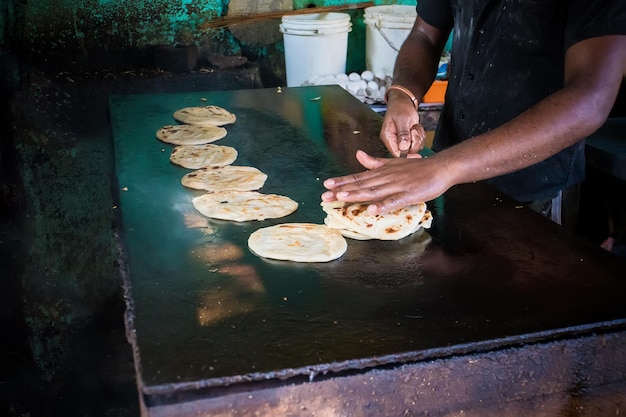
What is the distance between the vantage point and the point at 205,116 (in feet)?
10.4

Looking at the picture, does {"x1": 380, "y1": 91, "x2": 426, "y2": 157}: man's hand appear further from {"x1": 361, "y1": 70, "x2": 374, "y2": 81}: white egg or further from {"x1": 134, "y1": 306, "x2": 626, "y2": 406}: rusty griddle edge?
{"x1": 361, "y1": 70, "x2": 374, "y2": 81}: white egg

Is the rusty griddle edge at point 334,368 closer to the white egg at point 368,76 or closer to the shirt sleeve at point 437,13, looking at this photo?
the shirt sleeve at point 437,13

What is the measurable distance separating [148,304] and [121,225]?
0.61 m

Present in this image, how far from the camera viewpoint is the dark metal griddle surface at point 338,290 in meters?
1.39

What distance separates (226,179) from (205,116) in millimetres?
824

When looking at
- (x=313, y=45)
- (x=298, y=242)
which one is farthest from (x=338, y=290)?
(x=313, y=45)

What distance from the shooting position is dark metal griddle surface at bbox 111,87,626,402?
1387mm

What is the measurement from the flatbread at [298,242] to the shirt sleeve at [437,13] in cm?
Answer: 149

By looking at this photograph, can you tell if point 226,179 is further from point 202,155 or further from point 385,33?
point 385,33

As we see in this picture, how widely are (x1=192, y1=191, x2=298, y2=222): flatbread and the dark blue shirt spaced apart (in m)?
1.00

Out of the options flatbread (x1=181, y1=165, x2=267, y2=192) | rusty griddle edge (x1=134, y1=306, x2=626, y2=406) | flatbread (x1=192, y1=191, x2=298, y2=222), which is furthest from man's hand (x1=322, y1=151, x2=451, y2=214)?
rusty griddle edge (x1=134, y1=306, x2=626, y2=406)

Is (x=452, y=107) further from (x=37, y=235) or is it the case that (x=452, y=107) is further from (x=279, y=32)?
(x=37, y=235)

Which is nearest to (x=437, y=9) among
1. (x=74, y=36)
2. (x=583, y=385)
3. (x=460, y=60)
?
(x=460, y=60)

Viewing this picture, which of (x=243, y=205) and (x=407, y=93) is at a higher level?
(x=407, y=93)
